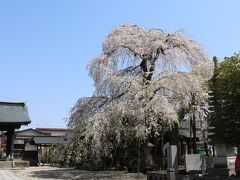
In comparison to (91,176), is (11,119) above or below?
above

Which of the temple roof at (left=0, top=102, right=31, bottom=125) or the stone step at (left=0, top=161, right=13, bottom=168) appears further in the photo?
the temple roof at (left=0, top=102, right=31, bottom=125)

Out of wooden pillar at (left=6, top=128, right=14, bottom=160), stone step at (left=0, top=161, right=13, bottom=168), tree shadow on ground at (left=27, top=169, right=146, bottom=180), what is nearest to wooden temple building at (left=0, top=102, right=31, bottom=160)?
wooden pillar at (left=6, top=128, right=14, bottom=160)

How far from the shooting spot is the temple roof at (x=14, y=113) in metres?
35.2

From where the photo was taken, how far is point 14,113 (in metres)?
36.8

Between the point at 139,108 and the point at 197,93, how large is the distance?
13.2 ft

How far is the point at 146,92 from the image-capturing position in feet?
73.5

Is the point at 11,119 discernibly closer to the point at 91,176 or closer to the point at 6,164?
the point at 6,164

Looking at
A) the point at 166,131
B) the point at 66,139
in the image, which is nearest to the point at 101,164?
the point at 66,139

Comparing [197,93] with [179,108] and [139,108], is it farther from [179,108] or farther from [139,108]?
[139,108]

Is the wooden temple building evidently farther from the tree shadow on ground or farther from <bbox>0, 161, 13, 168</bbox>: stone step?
the tree shadow on ground

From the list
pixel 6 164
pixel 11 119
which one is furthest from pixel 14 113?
pixel 6 164

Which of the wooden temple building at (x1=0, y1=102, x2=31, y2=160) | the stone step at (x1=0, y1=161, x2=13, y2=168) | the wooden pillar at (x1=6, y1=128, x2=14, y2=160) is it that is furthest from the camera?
the wooden temple building at (x1=0, y1=102, x2=31, y2=160)

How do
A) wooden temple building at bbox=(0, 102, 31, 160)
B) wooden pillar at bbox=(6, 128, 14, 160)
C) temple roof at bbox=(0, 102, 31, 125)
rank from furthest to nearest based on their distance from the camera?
temple roof at bbox=(0, 102, 31, 125) < wooden temple building at bbox=(0, 102, 31, 160) < wooden pillar at bbox=(6, 128, 14, 160)

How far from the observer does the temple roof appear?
3519 cm
